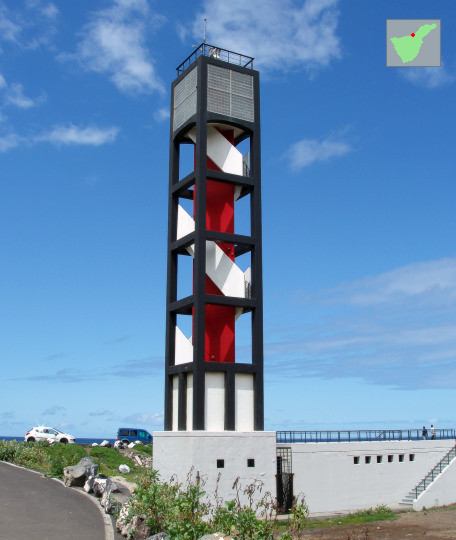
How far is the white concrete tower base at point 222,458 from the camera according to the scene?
85.4 feet

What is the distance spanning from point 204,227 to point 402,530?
16.2 m

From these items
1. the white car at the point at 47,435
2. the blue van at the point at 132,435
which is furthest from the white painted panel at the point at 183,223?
the blue van at the point at 132,435

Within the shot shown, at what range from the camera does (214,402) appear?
90.7 feet

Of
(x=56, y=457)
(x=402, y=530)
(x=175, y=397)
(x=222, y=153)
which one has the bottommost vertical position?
(x=402, y=530)

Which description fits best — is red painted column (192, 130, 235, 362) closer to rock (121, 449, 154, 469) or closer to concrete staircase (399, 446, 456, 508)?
concrete staircase (399, 446, 456, 508)

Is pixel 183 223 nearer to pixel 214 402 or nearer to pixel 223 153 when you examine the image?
pixel 223 153

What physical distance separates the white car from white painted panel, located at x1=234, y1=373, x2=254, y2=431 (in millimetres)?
29208

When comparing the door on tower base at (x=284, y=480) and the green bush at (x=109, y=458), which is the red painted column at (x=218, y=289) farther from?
the green bush at (x=109, y=458)

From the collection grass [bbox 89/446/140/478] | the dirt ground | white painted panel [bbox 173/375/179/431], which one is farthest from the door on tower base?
grass [bbox 89/446/140/478]

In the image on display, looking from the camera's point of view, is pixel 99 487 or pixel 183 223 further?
pixel 183 223

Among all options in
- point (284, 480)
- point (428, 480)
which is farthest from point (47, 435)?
point (428, 480)

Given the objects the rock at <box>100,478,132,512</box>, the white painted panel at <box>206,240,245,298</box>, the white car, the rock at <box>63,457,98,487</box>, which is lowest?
the rock at <box>100,478,132,512</box>

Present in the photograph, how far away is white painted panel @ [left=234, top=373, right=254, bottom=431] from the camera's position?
2819cm

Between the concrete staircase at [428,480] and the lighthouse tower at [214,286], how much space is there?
10678mm
